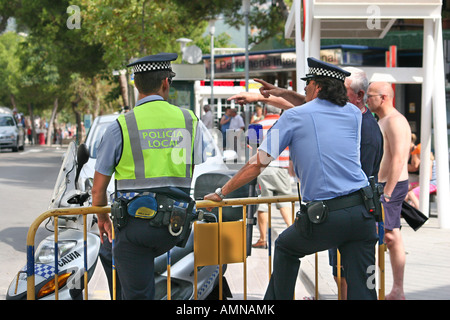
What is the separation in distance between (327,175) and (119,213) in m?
1.12

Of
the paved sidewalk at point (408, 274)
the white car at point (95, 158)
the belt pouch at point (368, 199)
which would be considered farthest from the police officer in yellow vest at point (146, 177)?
the white car at point (95, 158)

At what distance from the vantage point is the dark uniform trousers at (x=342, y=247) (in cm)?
396

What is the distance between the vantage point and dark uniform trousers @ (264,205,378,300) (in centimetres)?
396

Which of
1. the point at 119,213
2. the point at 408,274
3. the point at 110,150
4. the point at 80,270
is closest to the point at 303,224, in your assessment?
the point at 119,213

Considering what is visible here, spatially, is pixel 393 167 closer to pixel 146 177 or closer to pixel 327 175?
pixel 327 175

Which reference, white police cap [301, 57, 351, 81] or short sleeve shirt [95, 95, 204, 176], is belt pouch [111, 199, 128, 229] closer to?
short sleeve shirt [95, 95, 204, 176]

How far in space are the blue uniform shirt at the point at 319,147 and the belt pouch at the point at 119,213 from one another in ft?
2.74

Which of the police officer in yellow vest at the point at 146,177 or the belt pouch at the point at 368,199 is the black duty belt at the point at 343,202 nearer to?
the belt pouch at the point at 368,199

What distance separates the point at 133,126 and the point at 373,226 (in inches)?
55.6

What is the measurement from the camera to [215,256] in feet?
15.6

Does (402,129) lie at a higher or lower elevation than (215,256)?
higher
